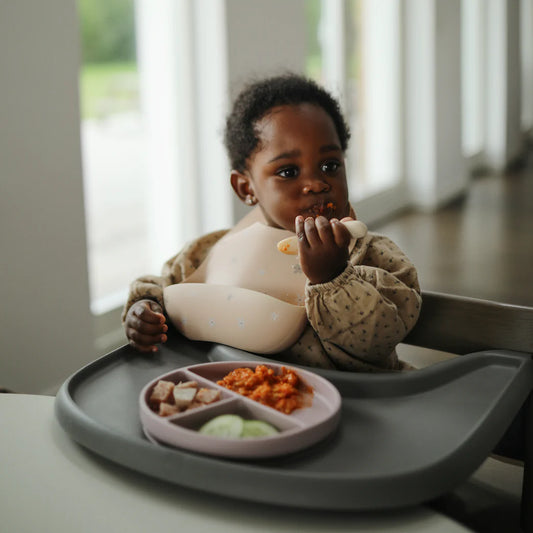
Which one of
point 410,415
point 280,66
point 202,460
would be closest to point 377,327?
point 410,415

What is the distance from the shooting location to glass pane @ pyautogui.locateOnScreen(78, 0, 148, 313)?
8.41 ft

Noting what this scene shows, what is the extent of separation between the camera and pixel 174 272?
49.5 inches

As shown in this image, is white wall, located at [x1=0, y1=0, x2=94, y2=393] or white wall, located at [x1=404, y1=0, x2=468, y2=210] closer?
white wall, located at [x1=0, y1=0, x2=94, y2=393]

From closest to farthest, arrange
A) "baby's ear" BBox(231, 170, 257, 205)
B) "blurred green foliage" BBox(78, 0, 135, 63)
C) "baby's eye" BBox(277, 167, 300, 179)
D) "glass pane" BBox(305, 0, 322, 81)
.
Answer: "baby's eye" BBox(277, 167, 300, 179) → "baby's ear" BBox(231, 170, 257, 205) → "blurred green foliage" BBox(78, 0, 135, 63) → "glass pane" BBox(305, 0, 322, 81)

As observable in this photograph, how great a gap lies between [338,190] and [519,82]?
21.9ft

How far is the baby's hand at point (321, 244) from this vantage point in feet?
2.84

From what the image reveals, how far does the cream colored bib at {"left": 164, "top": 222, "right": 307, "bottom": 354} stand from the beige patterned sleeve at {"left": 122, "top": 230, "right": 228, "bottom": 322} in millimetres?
57

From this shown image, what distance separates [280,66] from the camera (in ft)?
10.1

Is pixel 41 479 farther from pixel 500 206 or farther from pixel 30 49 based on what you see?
pixel 500 206

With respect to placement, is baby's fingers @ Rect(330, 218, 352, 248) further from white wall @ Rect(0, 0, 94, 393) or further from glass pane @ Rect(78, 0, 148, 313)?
glass pane @ Rect(78, 0, 148, 313)

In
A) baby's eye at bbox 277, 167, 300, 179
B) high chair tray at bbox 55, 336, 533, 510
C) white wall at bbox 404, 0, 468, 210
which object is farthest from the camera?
white wall at bbox 404, 0, 468, 210

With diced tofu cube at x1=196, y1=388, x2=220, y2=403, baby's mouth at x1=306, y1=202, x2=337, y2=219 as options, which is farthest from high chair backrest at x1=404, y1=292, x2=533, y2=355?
diced tofu cube at x1=196, y1=388, x2=220, y2=403

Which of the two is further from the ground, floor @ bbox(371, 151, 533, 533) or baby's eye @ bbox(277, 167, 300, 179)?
baby's eye @ bbox(277, 167, 300, 179)

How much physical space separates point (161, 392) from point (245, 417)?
9 centimetres
